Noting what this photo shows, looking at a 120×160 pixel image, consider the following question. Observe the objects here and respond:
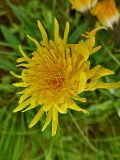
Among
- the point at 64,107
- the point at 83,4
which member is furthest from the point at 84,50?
the point at 83,4

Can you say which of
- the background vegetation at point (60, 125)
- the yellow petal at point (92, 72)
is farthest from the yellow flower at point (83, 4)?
the yellow petal at point (92, 72)

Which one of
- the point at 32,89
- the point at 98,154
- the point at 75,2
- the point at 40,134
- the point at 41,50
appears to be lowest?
the point at 98,154

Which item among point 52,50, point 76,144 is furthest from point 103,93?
point 52,50

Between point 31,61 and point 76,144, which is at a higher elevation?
point 31,61

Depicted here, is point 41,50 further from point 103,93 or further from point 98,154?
point 98,154

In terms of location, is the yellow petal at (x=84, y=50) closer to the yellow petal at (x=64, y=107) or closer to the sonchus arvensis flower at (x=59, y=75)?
the sonchus arvensis flower at (x=59, y=75)

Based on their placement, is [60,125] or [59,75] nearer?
[59,75]

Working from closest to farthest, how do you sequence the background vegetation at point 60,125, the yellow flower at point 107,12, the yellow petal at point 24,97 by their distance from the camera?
the yellow petal at point 24,97
the yellow flower at point 107,12
the background vegetation at point 60,125

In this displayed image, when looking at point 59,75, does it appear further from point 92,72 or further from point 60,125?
point 60,125
